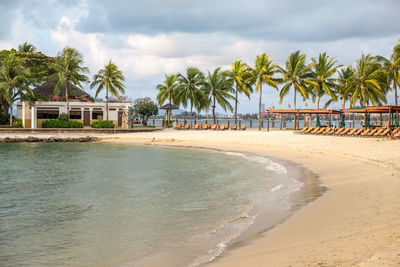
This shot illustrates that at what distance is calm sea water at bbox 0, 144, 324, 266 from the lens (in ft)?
18.6

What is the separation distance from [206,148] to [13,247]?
63.2ft

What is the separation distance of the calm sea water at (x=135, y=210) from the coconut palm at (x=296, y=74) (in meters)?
24.4

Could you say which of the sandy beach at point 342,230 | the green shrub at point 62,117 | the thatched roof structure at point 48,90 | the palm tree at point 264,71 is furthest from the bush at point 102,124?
the sandy beach at point 342,230

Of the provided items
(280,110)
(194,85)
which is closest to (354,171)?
(280,110)

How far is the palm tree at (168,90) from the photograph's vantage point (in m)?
43.9

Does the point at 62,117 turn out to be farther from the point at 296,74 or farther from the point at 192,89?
the point at 296,74

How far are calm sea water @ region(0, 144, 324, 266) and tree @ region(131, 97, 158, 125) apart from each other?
2957 cm

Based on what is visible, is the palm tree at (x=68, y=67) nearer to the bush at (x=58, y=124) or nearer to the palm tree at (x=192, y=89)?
the bush at (x=58, y=124)

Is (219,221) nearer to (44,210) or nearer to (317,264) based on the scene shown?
(317,264)

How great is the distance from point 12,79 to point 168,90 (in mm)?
17466

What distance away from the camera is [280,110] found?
1385 inches

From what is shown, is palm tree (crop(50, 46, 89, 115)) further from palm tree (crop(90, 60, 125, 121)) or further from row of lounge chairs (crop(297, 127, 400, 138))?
row of lounge chairs (crop(297, 127, 400, 138))

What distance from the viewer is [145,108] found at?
152ft

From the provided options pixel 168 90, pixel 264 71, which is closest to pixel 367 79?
pixel 264 71
